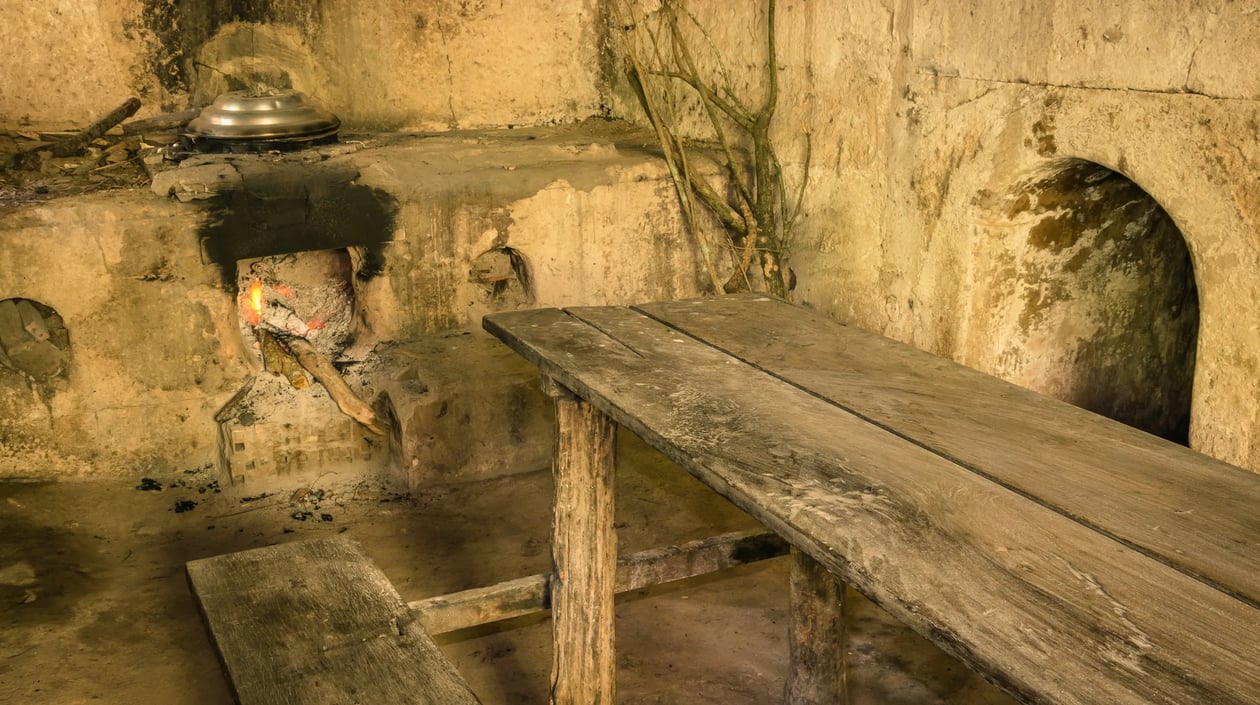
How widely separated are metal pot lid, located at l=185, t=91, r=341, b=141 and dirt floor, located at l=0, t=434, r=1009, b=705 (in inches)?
64.6

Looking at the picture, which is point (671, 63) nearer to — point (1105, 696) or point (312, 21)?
point (312, 21)

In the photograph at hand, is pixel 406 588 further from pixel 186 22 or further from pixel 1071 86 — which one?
pixel 186 22

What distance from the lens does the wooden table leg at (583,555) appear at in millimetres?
3211

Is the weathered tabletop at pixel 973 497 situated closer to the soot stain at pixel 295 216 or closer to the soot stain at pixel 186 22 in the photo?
the soot stain at pixel 295 216

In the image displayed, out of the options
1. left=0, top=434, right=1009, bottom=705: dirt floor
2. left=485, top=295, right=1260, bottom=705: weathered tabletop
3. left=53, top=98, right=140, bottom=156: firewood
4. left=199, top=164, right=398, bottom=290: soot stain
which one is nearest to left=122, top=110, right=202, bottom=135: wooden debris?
left=53, top=98, right=140, bottom=156: firewood

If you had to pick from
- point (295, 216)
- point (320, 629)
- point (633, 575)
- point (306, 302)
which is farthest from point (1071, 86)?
point (306, 302)

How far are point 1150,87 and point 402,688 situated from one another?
2952 millimetres

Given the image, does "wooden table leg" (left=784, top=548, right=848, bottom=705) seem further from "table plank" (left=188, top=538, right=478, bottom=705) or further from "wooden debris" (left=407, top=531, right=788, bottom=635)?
"table plank" (left=188, top=538, right=478, bottom=705)

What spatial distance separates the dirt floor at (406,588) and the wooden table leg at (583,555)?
420 millimetres

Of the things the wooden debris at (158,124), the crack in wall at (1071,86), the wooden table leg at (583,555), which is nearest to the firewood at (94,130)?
the wooden debris at (158,124)

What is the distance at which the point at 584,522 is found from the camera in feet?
10.8

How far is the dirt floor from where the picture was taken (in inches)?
151

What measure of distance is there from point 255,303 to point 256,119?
0.92 meters

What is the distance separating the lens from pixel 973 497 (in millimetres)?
2037
